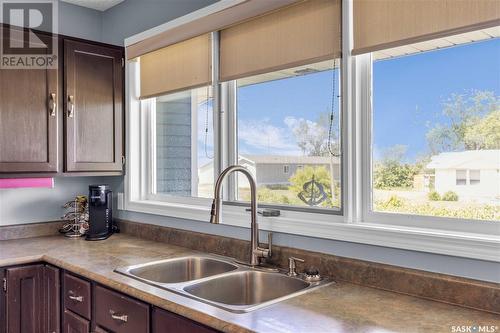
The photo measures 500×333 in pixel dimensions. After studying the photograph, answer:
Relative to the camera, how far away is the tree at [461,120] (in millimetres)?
1464

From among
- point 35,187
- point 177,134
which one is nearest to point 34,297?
point 35,187

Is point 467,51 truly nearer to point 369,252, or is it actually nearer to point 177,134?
point 369,252

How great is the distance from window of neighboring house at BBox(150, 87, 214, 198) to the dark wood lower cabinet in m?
0.88

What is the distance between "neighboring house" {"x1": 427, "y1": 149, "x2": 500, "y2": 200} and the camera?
1.46 meters

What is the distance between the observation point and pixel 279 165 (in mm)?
2162

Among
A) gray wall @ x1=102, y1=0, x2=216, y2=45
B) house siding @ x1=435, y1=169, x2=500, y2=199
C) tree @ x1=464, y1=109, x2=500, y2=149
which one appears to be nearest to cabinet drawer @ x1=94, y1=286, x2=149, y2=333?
house siding @ x1=435, y1=169, x2=500, y2=199

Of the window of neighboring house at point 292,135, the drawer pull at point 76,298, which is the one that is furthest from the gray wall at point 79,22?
the drawer pull at point 76,298

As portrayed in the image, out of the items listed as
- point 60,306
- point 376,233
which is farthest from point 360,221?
point 60,306

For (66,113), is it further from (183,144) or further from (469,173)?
(469,173)

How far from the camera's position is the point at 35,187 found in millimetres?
2814

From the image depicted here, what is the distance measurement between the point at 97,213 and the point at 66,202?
0.42m

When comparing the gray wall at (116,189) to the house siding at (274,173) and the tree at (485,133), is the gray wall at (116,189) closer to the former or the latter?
the house siding at (274,173)

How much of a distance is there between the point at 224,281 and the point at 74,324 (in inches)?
32.7

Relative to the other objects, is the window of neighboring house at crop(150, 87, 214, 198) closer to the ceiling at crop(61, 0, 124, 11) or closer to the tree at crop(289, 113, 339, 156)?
the tree at crop(289, 113, 339, 156)
